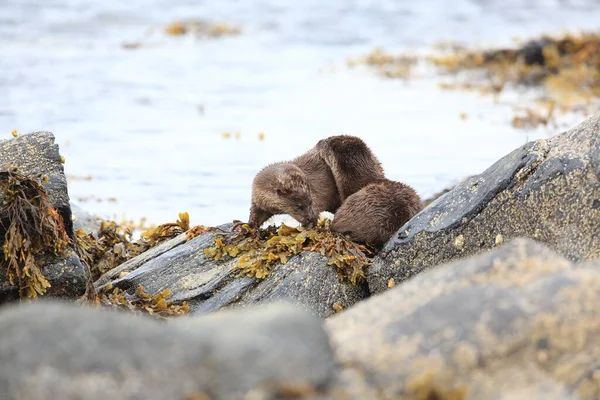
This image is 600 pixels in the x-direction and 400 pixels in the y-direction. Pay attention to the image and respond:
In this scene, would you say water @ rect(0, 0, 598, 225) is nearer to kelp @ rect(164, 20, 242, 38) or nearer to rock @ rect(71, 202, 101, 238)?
kelp @ rect(164, 20, 242, 38)

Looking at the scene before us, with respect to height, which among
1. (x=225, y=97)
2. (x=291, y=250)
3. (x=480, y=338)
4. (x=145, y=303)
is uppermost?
(x=480, y=338)

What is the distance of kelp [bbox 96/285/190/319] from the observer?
5766mm

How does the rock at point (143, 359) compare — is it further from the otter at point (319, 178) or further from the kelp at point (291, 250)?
the otter at point (319, 178)

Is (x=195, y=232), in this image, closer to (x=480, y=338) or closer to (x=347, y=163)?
(x=347, y=163)

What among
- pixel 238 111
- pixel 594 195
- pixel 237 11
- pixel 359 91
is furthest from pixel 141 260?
pixel 237 11

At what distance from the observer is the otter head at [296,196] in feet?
19.5

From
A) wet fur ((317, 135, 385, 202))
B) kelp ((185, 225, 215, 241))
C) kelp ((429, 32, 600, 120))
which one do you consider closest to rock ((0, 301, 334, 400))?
wet fur ((317, 135, 385, 202))

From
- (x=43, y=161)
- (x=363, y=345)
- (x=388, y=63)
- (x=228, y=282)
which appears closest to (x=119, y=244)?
(x=43, y=161)

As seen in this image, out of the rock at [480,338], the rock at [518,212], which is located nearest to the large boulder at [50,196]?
the rock at [518,212]

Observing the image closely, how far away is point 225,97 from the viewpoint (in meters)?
17.1

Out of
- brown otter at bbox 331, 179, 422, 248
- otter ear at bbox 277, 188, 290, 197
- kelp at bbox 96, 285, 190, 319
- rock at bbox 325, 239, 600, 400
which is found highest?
rock at bbox 325, 239, 600, 400

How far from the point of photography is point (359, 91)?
57.5 feet

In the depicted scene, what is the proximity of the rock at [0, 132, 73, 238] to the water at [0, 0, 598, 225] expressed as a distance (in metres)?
3.35

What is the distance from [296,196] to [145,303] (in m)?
1.29
